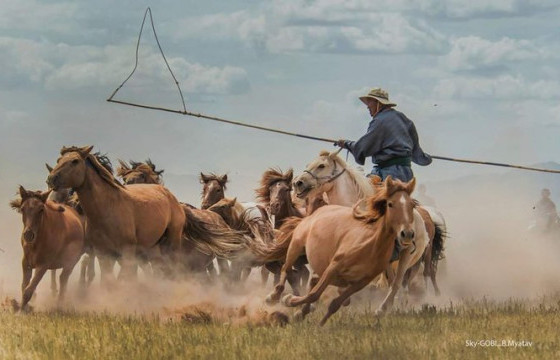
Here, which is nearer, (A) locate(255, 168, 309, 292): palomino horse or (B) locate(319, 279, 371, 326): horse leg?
(B) locate(319, 279, 371, 326): horse leg

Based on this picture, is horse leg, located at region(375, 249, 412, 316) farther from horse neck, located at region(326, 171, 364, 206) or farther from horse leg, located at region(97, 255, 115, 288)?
horse leg, located at region(97, 255, 115, 288)

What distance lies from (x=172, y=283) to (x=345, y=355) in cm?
605

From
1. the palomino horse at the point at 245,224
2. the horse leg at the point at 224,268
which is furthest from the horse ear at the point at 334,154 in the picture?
the horse leg at the point at 224,268

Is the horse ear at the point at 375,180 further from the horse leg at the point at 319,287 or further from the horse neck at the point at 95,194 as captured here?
the horse neck at the point at 95,194

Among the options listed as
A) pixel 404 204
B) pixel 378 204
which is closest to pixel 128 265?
pixel 378 204

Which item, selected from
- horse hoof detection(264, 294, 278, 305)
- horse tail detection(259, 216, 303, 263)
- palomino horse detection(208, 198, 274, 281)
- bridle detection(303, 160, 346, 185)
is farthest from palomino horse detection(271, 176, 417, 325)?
palomino horse detection(208, 198, 274, 281)

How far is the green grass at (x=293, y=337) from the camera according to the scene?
12469 millimetres

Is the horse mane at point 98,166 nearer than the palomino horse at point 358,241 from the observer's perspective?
No

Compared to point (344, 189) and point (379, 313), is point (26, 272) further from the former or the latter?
point (379, 313)

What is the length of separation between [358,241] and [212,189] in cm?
833

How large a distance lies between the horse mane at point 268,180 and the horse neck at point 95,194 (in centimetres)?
255

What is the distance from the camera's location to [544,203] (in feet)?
106

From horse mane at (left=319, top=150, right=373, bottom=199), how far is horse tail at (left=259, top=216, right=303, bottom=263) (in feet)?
2.40

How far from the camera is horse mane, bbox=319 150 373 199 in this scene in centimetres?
1620
